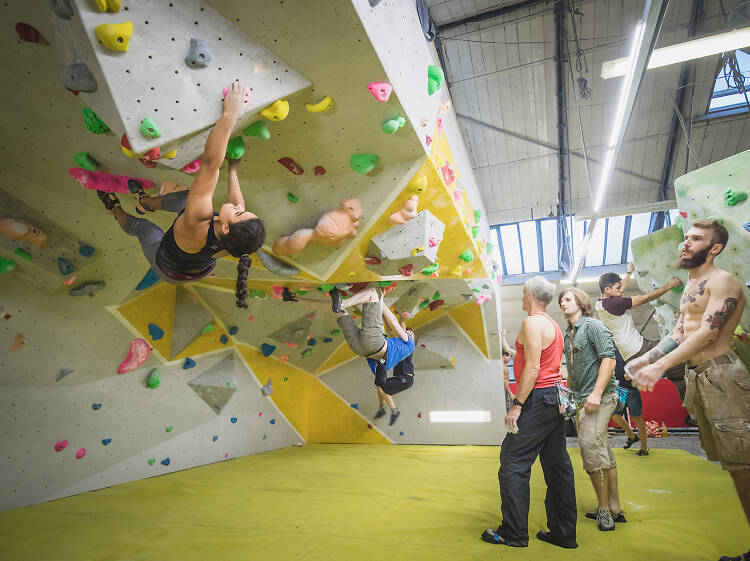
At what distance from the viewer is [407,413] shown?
657cm

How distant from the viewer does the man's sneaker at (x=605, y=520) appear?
2.16 m

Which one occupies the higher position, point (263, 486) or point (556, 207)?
point (556, 207)

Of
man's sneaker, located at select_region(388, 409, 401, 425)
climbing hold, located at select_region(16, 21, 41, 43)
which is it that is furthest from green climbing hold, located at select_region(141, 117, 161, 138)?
man's sneaker, located at select_region(388, 409, 401, 425)

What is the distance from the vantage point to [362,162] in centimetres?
262

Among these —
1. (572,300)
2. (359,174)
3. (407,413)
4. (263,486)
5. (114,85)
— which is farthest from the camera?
(407,413)

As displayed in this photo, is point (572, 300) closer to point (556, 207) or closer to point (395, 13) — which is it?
point (395, 13)

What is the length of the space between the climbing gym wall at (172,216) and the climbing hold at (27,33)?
12 millimetres

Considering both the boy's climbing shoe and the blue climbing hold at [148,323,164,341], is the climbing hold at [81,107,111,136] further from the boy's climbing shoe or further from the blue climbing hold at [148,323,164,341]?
the blue climbing hold at [148,323,164,341]

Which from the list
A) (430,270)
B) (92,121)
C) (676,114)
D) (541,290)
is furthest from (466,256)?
(676,114)

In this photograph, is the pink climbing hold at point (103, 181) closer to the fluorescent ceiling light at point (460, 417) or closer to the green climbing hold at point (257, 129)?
the green climbing hold at point (257, 129)

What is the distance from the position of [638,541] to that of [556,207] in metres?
7.75

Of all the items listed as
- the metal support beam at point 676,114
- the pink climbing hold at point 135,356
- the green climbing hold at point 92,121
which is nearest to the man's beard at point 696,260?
the green climbing hold at point 92,121

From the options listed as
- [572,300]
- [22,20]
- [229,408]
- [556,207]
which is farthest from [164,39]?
[556,207]

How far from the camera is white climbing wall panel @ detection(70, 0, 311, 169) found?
4.89 ft
